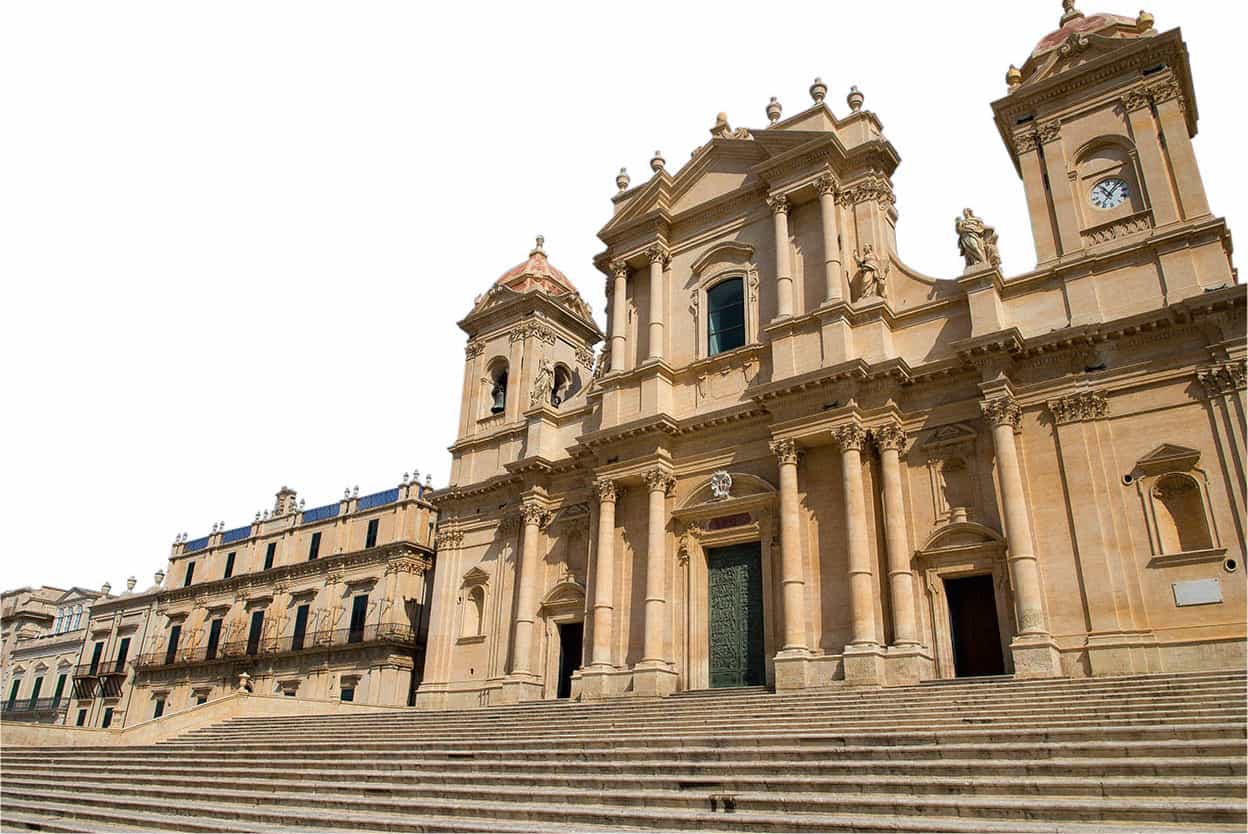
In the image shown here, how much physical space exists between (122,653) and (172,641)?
3.90m

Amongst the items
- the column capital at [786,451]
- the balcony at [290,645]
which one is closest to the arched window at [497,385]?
the balcony at [290,645]

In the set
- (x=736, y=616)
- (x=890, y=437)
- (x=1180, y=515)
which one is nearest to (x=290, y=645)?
(x=736, y=616)

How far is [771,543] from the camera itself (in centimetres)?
2072

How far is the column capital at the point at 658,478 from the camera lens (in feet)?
73.2

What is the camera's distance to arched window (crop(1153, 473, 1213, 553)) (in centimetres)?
1611

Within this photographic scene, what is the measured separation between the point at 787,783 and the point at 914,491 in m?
10.6

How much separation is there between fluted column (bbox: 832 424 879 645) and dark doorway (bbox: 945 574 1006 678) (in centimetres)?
168

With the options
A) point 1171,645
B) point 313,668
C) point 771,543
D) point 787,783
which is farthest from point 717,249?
point 313,668

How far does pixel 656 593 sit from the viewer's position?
70.1ft

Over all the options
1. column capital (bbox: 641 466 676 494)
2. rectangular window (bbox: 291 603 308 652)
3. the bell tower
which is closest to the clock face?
the bell tower

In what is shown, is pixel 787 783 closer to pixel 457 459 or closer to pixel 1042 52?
pixel 1042 52

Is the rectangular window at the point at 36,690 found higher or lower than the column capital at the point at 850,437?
lower

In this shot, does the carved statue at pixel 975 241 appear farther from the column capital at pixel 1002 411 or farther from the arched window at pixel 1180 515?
the arched window at pixel 1180 515

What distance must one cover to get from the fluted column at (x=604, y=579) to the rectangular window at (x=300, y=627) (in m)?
21.3
